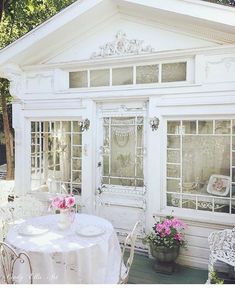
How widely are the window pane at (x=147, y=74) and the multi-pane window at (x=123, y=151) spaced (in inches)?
23.2

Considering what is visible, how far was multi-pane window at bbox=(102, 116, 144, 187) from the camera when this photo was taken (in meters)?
4.68

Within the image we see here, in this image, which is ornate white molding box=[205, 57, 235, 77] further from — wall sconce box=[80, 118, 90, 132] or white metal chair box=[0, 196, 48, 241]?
white metal chair box=[0, 196, 48, 241]

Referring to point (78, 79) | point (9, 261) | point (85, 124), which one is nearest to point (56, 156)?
point (85, 124)

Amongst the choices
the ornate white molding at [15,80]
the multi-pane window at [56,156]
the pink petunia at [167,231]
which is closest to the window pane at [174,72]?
the multi-pane window at [56,156]

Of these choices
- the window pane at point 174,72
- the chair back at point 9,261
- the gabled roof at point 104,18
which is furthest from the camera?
the window pane at point 174,72

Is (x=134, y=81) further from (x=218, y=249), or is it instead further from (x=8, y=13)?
(x=8, y=13)

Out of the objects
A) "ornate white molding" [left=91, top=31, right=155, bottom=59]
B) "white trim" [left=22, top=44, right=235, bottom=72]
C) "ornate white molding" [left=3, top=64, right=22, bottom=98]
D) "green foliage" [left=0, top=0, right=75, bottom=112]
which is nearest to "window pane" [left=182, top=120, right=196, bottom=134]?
"white trim" [left=22, top=44, right=235, bottom=72]

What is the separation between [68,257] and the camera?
281cm

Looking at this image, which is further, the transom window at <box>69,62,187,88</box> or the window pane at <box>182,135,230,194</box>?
the transom window at <box>69,62,187,88</box>

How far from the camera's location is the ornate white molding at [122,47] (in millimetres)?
4418

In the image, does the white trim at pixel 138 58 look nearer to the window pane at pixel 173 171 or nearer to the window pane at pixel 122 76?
the window pane at pixel 122 76

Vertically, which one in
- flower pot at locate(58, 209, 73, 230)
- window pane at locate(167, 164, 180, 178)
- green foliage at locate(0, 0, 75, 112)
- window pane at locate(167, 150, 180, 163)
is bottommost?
flower pot at locate(58, 209, 73, 230)
